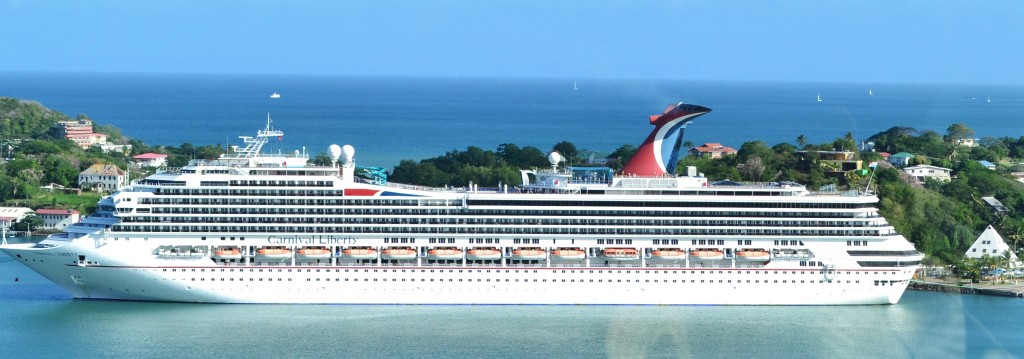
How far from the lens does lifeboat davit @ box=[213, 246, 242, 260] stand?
3719 cm

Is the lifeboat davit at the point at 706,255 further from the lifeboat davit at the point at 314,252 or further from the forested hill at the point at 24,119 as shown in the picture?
the forested hill at the point at 24,119

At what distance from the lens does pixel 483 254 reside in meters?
37.5

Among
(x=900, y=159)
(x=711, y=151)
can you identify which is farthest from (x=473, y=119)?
(x=900, y=159)

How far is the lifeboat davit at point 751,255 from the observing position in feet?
124

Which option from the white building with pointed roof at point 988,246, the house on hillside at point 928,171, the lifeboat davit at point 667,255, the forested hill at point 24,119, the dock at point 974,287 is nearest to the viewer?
the lifeboat davit at point 667,255

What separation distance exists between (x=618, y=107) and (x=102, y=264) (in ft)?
411

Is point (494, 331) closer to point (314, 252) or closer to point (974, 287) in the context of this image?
point (314, 252)

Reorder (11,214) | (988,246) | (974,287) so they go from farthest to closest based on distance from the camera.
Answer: (11,214) → (988,246) → (974,287)

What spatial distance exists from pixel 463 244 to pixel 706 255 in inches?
241

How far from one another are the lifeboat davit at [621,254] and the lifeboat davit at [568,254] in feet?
1.82

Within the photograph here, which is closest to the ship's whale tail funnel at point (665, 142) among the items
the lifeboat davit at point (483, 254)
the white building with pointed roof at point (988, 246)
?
the lifeboat davit at point (483, 254)

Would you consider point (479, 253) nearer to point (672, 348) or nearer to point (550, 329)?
point (550, 329)

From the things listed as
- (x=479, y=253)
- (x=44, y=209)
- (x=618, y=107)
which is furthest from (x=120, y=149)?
(x=618, y=107)

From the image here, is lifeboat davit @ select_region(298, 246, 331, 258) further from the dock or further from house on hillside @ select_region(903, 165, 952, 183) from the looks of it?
house on hillside @ select_region(903, 165, 952, 183)
